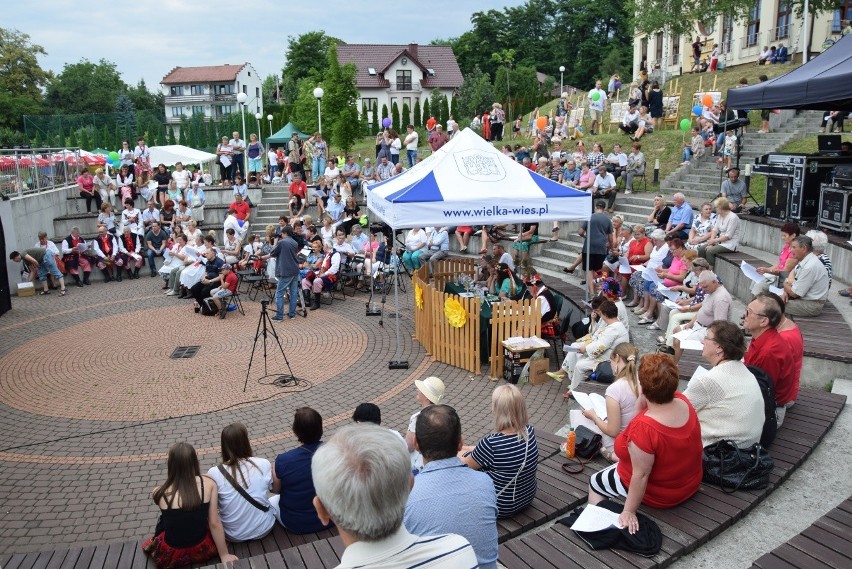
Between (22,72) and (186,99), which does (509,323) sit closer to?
(22,72)

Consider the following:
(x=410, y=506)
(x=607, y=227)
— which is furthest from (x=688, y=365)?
(x=607, y=227)

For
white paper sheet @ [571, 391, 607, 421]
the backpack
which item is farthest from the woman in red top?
white paper sheet @ [571, 391, 607, 421]

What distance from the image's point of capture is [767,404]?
4.86 m

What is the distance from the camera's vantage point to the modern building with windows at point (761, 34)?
3070cm

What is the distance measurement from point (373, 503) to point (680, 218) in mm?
12013

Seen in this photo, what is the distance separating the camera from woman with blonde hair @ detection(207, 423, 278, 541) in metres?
4.55

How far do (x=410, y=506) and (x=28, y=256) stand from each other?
15.6 metres

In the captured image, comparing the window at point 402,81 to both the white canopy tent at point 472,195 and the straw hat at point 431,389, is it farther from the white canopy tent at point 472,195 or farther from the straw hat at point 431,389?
the straw hat at point 431,389

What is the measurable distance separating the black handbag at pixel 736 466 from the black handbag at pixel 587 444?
97 cm

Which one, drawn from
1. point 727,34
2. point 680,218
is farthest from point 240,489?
point 727,34

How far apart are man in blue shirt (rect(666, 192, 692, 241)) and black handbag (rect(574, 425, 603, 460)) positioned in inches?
322

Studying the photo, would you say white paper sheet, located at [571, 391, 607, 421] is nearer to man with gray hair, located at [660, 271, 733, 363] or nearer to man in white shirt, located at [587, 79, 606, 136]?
man with gray hair, located at [660, 271, 733, 363]

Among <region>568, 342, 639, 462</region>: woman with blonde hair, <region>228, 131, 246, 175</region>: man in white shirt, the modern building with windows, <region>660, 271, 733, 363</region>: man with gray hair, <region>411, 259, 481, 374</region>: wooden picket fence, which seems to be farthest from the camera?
the modern building with windows

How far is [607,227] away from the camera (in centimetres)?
1187
